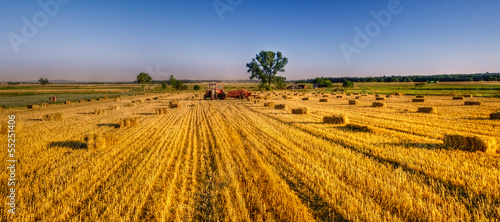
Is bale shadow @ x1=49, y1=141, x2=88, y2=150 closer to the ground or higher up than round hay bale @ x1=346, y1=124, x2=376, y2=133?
closer to the ground

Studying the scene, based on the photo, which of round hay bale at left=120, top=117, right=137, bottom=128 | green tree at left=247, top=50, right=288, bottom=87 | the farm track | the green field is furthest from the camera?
green tree at left=247, top=50, right=288, bottom=87

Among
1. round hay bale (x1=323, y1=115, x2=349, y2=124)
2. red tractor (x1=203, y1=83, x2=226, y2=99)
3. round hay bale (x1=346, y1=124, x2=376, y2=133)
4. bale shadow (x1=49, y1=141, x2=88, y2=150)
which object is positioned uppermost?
red tractor (x1=203, y1=83, x2=226, y2=99)

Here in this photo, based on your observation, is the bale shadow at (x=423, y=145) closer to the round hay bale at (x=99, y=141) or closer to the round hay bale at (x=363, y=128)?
the round hay bale at (x=363, y=128)

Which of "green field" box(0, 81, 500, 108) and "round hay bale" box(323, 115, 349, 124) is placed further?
"green field" box(0, 81, 500, 108)

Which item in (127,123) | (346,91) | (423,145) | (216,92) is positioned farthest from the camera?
(346,91)

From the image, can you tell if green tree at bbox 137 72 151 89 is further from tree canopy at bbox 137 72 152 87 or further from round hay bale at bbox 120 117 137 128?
round hay bale at bbox 120 117 137 128

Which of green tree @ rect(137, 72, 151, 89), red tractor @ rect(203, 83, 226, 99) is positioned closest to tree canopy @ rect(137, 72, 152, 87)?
green tree @ rect(137, 72, 151, 89)

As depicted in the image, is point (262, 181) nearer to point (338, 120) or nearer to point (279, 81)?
point (338, 120)

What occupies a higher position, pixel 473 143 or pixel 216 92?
pixel 216 92

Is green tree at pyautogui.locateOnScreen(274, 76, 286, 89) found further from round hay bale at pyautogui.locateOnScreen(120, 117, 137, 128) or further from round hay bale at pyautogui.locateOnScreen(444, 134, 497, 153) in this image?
round hay bale at pyautogui.locateOnScreen(444, 134, 497, 153)

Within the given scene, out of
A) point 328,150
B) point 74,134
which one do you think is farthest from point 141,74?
point 328,150

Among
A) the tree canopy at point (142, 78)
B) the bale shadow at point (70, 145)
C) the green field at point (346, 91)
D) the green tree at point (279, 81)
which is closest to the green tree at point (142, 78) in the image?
the tree canopy at point (142, 78)

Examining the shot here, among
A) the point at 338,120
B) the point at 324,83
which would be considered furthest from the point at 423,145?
the point at 324,83

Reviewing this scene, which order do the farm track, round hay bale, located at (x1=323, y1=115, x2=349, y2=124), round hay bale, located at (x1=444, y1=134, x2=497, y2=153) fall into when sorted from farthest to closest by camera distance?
round hay bale, located at (x1=323, y1=115, x2=349, y2=124)
round hay bale, located at (x1=444, y1=134, x2=497, y2=153)
the farm track
